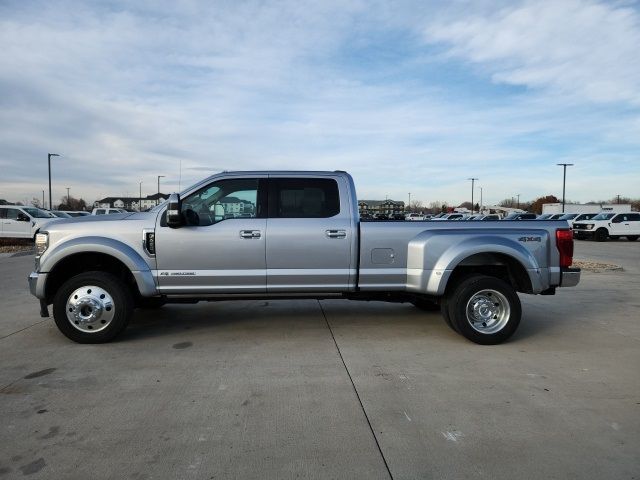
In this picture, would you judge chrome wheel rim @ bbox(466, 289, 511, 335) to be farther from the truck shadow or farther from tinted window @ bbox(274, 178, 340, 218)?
tinted window @ bbox(274, 178, 340, 218)

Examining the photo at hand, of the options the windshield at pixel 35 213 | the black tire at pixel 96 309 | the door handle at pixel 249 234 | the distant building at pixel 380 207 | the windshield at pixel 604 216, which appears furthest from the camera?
the windshield at pixel 604 216

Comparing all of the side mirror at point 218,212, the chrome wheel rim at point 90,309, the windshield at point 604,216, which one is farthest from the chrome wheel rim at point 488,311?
the windshield at point 604,216

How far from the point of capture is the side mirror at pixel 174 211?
17.7ft

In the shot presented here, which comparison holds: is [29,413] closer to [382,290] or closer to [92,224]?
[92,224]

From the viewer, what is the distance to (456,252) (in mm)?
5629

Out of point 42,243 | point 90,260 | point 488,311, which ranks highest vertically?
point 42,243

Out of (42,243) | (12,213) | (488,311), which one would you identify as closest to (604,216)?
(488,311)

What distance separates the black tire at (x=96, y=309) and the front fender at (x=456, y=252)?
3.35m

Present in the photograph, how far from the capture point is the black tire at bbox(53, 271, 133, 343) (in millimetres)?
5488

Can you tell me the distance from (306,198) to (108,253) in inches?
92.2

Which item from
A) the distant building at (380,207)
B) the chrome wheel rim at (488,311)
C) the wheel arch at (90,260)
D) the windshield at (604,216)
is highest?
the distant building at (380,207)

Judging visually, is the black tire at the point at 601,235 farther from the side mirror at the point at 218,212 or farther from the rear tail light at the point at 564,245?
the side mirror at the point at 218,212

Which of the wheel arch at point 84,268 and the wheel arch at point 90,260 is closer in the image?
the wheel arch at point 90,260

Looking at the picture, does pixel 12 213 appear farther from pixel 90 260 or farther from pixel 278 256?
pixel 278 256
